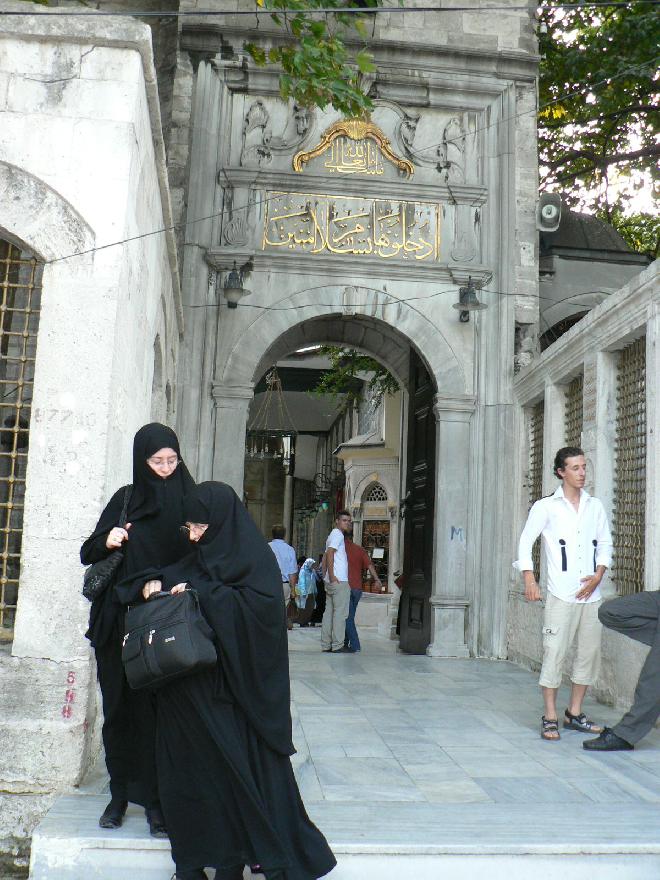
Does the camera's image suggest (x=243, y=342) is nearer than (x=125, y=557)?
No

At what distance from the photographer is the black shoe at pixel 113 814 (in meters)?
3.68

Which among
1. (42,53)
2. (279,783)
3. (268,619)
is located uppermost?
(42,53)

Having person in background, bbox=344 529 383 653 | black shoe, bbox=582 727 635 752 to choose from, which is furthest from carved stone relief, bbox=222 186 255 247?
black shoe, bbox=582 727 635 752

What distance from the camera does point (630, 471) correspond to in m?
6.93

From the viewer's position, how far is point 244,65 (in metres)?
10.8

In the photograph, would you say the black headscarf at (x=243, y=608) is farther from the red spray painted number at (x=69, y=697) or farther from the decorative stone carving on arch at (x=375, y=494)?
the decorative stone carving on arch at (x=375, y=494)

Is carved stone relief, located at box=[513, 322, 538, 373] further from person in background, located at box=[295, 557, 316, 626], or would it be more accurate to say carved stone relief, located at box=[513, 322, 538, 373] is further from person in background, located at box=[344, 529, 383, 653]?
person in background, located at box=[295, 557, 316, 626]

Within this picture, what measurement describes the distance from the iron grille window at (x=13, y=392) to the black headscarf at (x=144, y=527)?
3.18 ft

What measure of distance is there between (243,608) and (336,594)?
7235 millimetres

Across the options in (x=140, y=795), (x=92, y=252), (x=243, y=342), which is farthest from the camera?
(x=243, y=342)

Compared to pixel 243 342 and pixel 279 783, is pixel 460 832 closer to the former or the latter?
pixel 279 783

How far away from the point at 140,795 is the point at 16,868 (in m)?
0.86

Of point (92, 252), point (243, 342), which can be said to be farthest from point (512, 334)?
point (92, 252)

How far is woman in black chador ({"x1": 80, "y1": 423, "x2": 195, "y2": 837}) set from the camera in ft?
12.1
